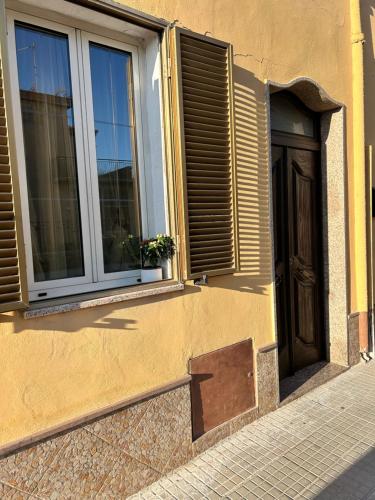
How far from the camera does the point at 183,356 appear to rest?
3.00 metres

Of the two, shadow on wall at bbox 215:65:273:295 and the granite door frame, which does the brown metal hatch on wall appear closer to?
shadow on wall at bbox 215:65:273:295

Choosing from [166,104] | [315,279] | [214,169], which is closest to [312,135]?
[315,279]

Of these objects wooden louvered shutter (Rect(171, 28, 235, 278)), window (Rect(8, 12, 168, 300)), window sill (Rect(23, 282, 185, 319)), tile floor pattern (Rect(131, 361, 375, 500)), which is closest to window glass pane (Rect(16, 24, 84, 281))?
window (Rect(8, 12, 168, 300))

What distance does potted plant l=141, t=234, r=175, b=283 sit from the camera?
2.86m

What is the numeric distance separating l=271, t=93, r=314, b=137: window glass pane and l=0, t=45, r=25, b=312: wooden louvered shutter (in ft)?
9.62

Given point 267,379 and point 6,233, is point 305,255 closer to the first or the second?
point 267,379

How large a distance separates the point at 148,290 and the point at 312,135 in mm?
3155

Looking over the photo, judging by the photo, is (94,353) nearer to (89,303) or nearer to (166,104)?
(89,303)

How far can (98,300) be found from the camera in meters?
2.47

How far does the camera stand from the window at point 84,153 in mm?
2461

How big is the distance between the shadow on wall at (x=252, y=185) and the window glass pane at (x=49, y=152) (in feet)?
4.48

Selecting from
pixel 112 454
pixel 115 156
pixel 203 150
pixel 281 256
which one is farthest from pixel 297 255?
pixel 112 454

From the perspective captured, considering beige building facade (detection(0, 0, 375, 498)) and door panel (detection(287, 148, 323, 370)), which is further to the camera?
door panel (detection(287, 148, 323, 370))

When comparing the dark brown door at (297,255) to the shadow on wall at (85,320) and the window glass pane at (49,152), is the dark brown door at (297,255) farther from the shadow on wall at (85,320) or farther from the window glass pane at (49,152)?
the window glass pane at (49,152)
